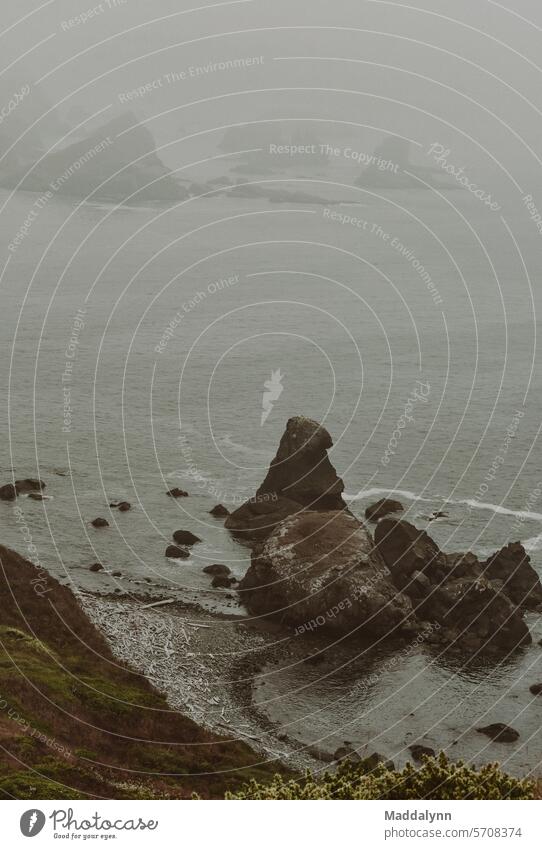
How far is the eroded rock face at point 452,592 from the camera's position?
74062 millimetres

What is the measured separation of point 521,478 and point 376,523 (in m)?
21.1

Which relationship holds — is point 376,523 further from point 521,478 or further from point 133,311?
point 133,311

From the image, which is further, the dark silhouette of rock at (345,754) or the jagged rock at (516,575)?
the jagged rock at (516,575)

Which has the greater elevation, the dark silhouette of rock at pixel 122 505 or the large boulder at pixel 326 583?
the large boulder at pixel 326 583

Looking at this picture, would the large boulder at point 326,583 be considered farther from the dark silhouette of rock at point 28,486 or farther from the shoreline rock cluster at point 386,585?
the dark silhouette of rock at point 28,486

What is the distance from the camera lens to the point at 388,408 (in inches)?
5098

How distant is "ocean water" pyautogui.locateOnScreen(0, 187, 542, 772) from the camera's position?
69625mm

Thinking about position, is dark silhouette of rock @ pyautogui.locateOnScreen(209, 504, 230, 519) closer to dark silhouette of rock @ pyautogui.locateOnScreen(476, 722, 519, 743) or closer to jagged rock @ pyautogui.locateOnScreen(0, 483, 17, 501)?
jagged rock @ pyautogui.locateOnScreen(0, 483, 17, 501)

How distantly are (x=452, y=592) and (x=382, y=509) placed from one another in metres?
19.2

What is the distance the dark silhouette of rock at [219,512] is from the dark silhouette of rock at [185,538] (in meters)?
5.65

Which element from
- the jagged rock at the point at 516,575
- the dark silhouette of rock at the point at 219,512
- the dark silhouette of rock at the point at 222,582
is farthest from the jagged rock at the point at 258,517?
the jagged rock at the point at 516,575

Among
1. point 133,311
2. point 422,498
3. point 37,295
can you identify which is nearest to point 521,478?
point 422,498

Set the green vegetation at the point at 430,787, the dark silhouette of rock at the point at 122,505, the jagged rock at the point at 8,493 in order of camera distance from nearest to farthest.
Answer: the green vegetation at the point at 430,787 → the dark silhouette of rock at the point at 122,505 → the jagged rock at the point at 8,493

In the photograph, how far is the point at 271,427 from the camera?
121 m
